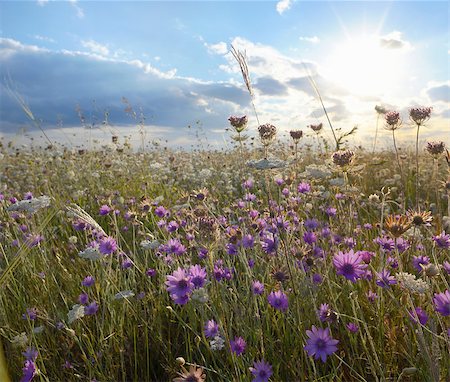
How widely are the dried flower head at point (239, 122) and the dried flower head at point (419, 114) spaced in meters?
1.24

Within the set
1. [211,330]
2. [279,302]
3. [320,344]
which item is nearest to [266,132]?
[279,302]

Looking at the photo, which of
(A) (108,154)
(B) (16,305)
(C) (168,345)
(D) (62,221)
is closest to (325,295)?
(C) (168,345)

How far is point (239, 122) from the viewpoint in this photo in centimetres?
245

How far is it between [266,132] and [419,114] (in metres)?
1.25

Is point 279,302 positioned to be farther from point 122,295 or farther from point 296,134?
point 296,134

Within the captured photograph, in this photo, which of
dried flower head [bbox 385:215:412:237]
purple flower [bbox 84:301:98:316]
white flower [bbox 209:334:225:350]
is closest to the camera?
dried flower head [bbox 385:215:412:237]

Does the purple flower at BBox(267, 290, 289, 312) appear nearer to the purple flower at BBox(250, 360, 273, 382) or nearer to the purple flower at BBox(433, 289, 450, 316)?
the purple flower at BBox(250, 360, 273, 382)

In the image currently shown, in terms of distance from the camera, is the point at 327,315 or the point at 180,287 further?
the point at 180,287

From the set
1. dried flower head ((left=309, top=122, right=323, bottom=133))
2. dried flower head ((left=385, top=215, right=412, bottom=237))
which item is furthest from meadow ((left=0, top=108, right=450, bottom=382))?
dried flower head ((left=309, top=122, right=323, bottom=133))

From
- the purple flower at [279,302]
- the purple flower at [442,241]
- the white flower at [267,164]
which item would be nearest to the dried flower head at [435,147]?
the purple flower at [442,241]

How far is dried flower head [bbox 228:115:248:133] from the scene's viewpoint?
7.98 ft

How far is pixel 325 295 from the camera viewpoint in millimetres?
2115

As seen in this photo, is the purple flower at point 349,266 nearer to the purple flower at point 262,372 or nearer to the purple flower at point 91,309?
the purple flower at point 262,372

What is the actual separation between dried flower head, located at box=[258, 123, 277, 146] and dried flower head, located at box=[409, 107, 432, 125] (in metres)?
1.16
